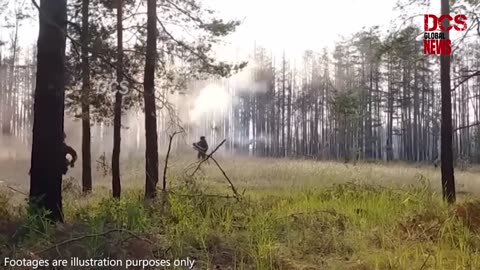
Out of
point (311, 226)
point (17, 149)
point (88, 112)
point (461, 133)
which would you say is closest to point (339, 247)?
point (311, 226)

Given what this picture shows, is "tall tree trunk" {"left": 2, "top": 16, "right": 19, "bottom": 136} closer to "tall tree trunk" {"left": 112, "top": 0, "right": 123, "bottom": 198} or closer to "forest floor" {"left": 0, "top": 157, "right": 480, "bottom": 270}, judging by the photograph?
"tall tree trunk" {"left": 112, "top": 0, "right": 123, "bottom": 198}

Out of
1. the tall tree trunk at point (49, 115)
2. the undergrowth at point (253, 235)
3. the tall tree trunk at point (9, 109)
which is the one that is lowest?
the undergrowth at point (253, 235)

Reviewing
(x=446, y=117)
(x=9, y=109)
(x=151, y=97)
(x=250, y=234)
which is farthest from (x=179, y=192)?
(x=9, y=109)

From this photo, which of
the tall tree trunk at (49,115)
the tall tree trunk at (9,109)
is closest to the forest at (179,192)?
the tall tree trunk at (49,115)

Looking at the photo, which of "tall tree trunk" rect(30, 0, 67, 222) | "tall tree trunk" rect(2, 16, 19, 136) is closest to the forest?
"tall tree trunk" rect(30, 0, 67, 222)

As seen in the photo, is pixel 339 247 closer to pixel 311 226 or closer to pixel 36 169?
pixel 311 226

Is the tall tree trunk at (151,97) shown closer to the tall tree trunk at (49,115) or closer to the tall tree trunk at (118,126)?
the tall tree trunk at (118,126)

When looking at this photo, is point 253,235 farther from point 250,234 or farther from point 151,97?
point 151,97

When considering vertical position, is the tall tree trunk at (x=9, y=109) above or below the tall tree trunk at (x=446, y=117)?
above

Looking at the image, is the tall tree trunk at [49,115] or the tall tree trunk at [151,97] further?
the tall tree trunk at [151,97]

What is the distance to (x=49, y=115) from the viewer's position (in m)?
5.48

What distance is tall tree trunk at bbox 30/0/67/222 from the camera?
5430 millimetres

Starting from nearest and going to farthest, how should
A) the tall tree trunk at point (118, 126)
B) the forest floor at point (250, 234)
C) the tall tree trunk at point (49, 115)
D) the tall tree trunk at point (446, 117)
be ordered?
the forest floor at point (250, 234)
the tall tree trunk at point (49, 115)
the tall tree trunk at point (446, 117)
the tall tree trunk at point (118, 126)

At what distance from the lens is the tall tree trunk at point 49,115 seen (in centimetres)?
543
